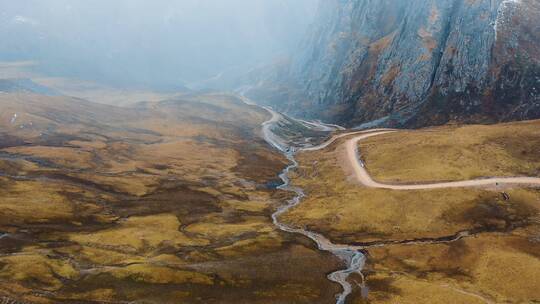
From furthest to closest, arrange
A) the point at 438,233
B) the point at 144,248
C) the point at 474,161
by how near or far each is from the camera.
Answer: the point at 474,161 < the point at 438,233 < the point at 144,248

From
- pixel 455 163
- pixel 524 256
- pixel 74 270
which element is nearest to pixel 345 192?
pixel 455 163

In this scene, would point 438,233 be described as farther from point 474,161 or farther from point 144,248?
point 144,248

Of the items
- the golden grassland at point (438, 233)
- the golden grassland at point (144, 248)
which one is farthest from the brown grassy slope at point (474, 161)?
the golden grassland at point (144, 248)

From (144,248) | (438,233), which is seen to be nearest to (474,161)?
(438,233)

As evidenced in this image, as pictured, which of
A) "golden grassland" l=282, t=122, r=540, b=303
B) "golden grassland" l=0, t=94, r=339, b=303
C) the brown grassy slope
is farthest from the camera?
the brown grassy slope

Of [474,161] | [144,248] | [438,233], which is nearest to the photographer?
[144,248]

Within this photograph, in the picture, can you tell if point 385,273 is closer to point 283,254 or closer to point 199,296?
point 283,254

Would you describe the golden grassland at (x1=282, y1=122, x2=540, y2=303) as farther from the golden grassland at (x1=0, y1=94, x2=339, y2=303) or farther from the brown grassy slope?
the golden grassland at (x1=0, y1=94, x2=339, y2=303)

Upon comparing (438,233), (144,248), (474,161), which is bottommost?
(144,248)

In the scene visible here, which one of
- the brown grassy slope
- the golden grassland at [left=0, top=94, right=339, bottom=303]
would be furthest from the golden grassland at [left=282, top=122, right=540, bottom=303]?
the golden grassland at [left=0, top=94, right=339, bottom=303]
